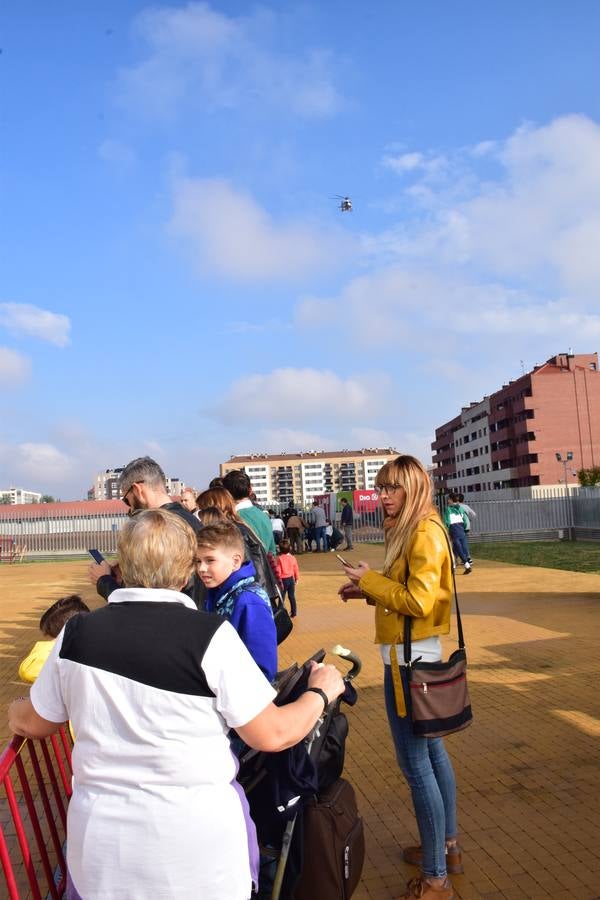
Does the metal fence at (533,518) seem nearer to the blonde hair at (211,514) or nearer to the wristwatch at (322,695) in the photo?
the blonde hair at (211,514)

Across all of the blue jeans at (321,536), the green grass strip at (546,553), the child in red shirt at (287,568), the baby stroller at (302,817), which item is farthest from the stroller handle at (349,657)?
the blue jeans at (321,536)

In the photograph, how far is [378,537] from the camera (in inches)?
1286

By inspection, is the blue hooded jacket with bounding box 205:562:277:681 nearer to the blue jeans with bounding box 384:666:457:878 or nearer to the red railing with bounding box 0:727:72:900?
the blue jeans with bounding box 384:666:457:878

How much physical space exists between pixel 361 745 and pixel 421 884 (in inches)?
86.2

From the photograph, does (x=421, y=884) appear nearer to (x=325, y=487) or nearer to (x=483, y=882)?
(x=483, y=882)

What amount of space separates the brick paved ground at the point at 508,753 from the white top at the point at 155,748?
182 cm

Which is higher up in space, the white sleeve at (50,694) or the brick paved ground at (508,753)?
the white sleeve at (50,694)

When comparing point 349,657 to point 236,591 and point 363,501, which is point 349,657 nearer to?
point 236,591

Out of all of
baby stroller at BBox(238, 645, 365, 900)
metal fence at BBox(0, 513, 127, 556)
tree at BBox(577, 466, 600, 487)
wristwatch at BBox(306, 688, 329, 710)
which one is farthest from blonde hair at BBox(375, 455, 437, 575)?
tree at BBox(577, 466, 600, 487)

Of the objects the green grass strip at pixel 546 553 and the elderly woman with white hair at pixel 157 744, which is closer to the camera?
the elderly woman with white hair at pixel 157 744

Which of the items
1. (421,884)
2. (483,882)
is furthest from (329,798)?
(483,882)

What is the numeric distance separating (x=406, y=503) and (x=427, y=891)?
64.2 inches

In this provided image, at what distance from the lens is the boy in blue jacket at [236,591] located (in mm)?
2957

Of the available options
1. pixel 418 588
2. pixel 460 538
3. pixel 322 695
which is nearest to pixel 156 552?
pixel 322 695
